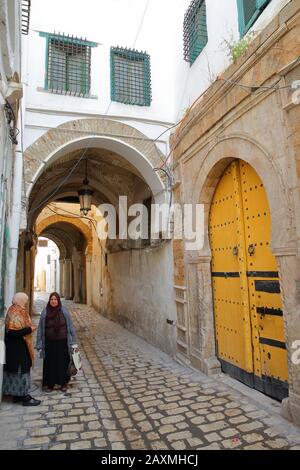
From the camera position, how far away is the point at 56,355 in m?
4.23

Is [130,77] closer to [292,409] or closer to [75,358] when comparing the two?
[75,358]

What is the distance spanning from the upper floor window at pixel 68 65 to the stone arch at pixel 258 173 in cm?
257

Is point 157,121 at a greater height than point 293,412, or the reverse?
point 157,121

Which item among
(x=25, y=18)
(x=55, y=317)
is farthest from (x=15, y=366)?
(x=25, y=18)

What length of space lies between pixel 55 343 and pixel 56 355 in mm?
150

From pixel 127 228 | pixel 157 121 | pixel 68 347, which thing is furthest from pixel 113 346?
pixel 157 121

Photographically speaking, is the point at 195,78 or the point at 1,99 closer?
the point at 1,99

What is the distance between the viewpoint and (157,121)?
5816 mm

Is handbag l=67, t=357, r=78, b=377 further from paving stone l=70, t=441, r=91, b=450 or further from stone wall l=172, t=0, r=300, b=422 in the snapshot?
stone wall l=172, t=0, r=300, b=422

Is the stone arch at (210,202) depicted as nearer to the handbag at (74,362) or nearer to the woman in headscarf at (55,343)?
the handbag at (74,362)

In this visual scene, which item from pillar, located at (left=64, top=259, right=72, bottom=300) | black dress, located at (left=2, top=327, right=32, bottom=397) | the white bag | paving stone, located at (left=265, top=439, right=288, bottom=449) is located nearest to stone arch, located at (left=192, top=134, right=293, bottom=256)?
paving stone, located at (left=265, top=439, right=288, bottom=449)

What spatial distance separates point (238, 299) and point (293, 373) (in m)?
1.30

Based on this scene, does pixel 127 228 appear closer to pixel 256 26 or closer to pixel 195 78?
pixel 195 78
